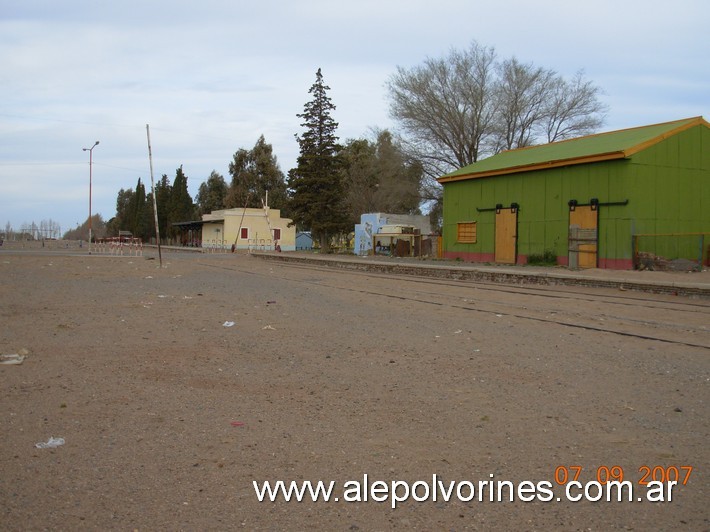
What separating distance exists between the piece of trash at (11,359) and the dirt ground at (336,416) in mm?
213

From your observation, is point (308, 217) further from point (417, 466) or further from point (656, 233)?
point (417, 466)

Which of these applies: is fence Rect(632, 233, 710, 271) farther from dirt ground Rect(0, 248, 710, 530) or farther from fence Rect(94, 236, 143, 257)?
fence Rect(94, 236, 143, 257)

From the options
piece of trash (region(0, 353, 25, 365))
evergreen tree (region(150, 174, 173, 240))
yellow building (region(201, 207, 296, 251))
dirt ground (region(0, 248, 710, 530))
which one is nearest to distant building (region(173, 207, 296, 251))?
yellow building (region(201, 207, 296, 251))

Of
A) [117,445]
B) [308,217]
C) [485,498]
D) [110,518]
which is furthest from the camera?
[308,217]

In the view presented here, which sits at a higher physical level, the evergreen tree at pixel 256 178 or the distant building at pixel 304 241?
the evergreen tree at pixel 256 178

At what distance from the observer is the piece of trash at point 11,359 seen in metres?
7.27

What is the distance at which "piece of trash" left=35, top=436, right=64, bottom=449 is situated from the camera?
15.2ft

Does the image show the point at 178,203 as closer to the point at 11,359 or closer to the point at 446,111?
the point at 446,111

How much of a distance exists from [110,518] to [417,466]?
202cm

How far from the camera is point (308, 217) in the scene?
2055 inches

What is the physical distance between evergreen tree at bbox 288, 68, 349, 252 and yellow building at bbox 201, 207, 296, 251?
1174 centimetres

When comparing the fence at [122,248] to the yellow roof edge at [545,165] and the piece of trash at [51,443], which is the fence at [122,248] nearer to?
the yellow roof edge at [545,165]

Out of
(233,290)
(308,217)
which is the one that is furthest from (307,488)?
(308,217)

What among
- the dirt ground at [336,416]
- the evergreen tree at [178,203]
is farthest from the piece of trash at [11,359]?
the evergreen tree at [178,203]
